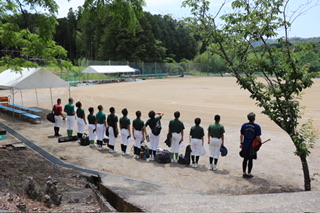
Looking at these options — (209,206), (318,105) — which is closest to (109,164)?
(209,206)

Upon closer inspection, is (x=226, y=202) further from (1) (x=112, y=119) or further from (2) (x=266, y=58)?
(1) (x=112, y=119)

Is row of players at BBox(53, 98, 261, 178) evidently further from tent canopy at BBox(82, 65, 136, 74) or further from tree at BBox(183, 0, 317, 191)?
tent canopy at BBox(82, 65, 136, 74)

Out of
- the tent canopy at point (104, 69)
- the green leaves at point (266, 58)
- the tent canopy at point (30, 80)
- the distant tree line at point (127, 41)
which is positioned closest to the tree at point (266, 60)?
the green leaves at point (266, 58)

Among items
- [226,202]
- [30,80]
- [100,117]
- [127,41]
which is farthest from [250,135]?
[127,41]

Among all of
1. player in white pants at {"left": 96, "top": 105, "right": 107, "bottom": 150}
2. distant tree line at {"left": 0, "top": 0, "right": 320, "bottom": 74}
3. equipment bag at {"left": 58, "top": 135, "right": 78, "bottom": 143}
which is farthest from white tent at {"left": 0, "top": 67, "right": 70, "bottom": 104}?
player in white pants at {"left": 96, "top": 105, "right": 107, "bottom": 150}

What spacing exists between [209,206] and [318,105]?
22026 mm

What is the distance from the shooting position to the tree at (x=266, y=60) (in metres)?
7.37

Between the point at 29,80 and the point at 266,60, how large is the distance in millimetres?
12805

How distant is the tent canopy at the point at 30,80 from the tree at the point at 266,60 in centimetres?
1113

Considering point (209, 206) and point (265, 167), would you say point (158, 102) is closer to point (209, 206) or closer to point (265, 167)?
point (265, 167)

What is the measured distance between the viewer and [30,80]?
16.7m

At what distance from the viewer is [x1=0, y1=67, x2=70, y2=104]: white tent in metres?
16.4

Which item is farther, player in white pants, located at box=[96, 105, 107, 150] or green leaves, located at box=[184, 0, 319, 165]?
player in white pants, located at box=[96, 105, 107, 150]

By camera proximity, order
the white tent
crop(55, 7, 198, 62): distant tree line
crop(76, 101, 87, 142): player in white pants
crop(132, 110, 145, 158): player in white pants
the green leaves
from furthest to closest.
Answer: crop(55, 7, 198, 62): distant tree line → the white tent → crop(76, 101, 87, 142): player in white pants → crop(132, 110, 145, 158): player in white pants → the green leaves
